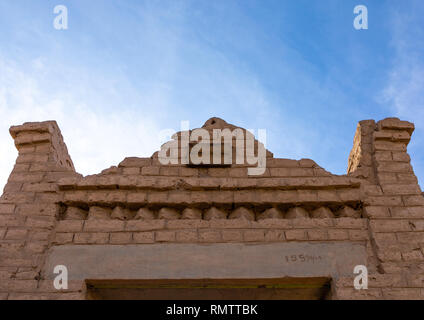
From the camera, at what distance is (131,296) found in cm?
454

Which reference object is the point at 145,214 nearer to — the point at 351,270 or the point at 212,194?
the point at 212,194

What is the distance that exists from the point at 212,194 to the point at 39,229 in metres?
1.60

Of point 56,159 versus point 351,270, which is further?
point 56,159

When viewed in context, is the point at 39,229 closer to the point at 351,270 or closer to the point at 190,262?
the point at 190,262

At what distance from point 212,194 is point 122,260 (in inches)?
41.0

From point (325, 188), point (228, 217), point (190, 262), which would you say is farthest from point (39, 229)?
point (325, 188)

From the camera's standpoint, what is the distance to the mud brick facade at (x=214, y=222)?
169 inches

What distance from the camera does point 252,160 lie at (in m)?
5.14

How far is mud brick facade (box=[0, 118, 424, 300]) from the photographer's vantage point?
4.30 meters

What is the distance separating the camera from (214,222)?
15.1 feet
